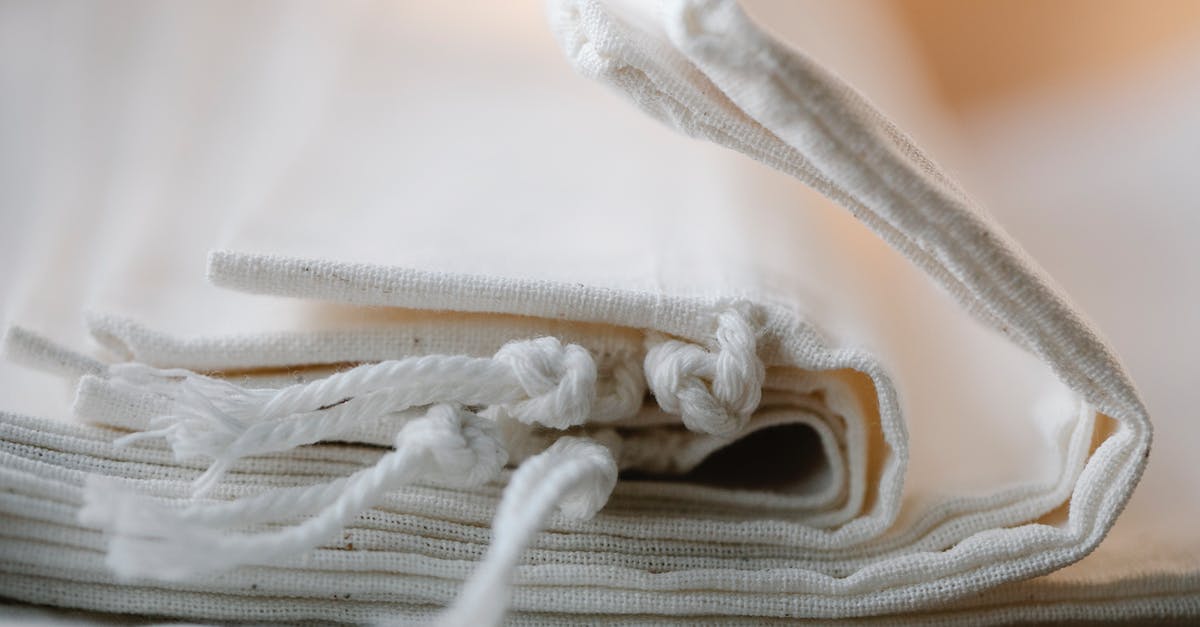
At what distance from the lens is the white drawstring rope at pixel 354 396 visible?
0.39 metres

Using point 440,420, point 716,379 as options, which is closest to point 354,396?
point 440,420

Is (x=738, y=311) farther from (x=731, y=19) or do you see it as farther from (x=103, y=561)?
(x=103, y=561)

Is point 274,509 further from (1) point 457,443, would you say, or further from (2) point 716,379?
(2) point 716,379

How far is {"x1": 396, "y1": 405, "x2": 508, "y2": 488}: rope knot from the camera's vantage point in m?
0.39

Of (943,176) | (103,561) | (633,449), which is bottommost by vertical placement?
(103,561)

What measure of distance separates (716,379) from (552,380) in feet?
0.21

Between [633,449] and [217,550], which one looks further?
[633,449]

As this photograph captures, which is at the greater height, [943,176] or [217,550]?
[943,176]

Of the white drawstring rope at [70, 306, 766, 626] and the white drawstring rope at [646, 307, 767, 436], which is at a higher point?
the white drawstring rope at [646, 307, 767, 436]

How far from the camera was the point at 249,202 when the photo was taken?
532mm

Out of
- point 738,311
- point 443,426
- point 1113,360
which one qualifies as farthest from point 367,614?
point 1113,360

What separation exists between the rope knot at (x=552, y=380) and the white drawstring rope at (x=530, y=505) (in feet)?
0.05

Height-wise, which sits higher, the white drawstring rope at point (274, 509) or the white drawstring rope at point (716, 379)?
the white drawstring rope at point (716, 379)

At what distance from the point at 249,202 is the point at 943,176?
1.10ft
